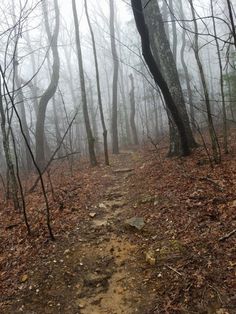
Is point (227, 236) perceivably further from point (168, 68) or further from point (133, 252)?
point (168, 68)

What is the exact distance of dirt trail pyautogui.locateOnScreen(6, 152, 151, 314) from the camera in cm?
452

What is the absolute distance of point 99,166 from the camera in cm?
1341

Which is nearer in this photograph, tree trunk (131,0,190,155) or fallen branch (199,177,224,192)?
tree trunk (131,0,190,155)

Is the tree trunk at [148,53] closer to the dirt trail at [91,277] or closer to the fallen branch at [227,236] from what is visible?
the dirt trail at [91,277]

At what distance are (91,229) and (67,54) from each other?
33244mm

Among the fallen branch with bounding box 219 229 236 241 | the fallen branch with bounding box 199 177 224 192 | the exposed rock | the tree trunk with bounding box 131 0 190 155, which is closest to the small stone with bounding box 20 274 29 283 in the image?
the exposed rock

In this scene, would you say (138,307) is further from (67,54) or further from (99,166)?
(67,54)

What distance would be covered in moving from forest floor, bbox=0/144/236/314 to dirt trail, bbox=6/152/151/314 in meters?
0.01

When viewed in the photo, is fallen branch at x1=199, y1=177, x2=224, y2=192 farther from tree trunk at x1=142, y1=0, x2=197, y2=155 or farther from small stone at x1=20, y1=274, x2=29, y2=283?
small stone at x1=20, y1=274, x2=29, y2=283

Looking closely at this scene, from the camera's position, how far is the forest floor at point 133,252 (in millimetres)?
4387

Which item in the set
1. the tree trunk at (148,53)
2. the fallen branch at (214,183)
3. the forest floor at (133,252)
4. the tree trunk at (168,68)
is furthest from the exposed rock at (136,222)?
the tree trunk at (168,68)

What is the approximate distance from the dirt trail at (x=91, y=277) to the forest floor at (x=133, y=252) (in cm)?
1

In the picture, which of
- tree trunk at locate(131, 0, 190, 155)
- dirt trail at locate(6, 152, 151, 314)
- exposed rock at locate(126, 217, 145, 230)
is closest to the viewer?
dirt trail at locate(6, 152, 151, 314)

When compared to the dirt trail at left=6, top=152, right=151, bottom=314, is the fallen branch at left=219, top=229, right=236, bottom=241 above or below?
above
